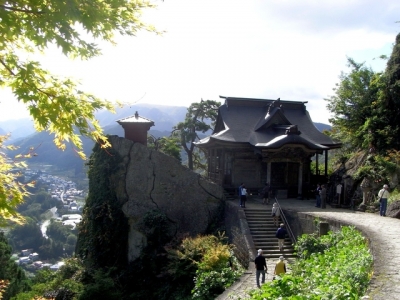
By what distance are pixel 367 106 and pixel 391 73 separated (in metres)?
3.13

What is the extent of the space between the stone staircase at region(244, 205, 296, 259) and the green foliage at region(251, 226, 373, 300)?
4270 millimetres

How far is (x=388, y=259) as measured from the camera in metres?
8.30

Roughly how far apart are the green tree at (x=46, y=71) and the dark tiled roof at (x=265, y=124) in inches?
678

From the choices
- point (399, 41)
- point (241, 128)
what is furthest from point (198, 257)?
point (399, 41)

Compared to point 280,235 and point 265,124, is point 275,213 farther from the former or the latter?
point 265,124

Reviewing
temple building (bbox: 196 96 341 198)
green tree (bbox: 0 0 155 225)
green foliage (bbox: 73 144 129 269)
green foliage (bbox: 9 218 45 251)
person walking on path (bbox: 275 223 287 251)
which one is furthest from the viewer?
green foliage (bbox: 9 218 45 251)

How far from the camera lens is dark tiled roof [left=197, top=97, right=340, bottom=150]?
22.2 metres

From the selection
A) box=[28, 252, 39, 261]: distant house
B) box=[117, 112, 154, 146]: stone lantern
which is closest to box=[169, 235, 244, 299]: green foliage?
box=[117, 112, 154, 146]: stone lantern

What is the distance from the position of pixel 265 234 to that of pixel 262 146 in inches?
247

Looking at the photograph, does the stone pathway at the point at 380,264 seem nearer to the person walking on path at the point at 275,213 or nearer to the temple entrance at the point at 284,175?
the person walking on path at the point at 275,213

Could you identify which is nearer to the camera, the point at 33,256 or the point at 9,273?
the point at 9,273

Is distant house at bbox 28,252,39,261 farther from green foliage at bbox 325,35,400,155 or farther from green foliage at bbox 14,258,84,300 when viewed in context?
green foliage at bbox 325,35,400,155

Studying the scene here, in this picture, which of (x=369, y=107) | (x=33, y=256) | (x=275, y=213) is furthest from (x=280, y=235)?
(x=33, y=256)

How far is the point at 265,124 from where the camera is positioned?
2384 cm
